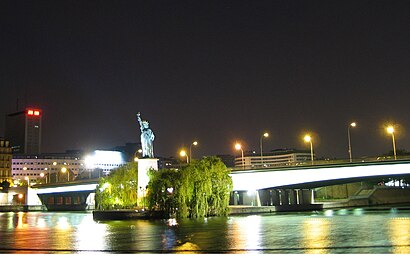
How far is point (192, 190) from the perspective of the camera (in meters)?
52.6

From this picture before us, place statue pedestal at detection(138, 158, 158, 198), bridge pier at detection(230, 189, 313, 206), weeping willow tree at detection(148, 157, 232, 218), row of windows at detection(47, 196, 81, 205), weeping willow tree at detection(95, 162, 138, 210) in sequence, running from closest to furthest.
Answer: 1. weeping willow tree at detection(148, 157, 232, 218)
2. statue pedestal at detection(138, 158, 158, 198)
3. weeping willow tree at detection(95, 162, 138, 210)
4. bridge pier at detection(230, 189, 313, 206)
5. row of windows at detection(47, 196, 81, 205)

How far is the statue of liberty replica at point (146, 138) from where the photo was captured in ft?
187

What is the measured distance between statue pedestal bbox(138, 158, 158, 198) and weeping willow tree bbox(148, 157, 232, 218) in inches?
55.8

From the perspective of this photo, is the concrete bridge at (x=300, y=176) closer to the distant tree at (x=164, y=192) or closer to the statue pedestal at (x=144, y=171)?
the statue pedestal at (x=144, y=171)

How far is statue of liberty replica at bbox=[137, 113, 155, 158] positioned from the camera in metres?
57.0

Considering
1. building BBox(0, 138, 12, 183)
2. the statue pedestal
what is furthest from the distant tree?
building BBox(0, 138, 12, 183)

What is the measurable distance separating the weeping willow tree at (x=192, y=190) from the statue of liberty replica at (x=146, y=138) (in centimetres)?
294

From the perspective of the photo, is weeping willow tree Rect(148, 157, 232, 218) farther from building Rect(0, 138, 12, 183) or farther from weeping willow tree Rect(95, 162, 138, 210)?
building Rect(0, 138, 12, 183)

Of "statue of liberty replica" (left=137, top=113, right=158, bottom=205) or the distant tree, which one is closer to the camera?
the distant tree

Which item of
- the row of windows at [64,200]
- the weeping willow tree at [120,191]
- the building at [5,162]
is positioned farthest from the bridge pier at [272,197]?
the building at [5,162]

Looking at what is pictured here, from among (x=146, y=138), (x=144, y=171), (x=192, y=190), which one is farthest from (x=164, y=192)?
(x=146, y=138)

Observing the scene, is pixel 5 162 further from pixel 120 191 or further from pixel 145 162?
pixel 145 162
